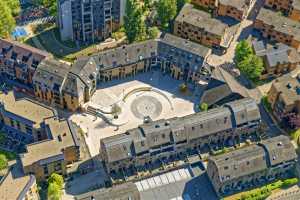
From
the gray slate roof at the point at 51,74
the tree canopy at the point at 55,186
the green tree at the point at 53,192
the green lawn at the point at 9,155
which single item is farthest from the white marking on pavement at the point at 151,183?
the gray slate roof at the point at 51,74

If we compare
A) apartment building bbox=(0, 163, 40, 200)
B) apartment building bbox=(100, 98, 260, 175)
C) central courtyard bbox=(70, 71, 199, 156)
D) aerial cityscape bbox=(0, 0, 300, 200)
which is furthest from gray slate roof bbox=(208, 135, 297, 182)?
apartment building bbox=(0, 163, 40, 200)

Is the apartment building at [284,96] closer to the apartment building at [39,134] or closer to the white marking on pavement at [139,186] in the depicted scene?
the white marking on pavement at [139,186]

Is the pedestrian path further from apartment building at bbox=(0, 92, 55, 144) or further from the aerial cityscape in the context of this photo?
apartment building at bbox=(0, 92, 55, 144)

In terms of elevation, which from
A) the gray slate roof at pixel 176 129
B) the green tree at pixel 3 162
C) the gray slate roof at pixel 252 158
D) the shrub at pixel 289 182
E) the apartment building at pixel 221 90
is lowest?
the shrub at pixel 289 182

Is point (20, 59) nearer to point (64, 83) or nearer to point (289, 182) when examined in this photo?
point (64, 83)

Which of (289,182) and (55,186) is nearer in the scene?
(55,186)

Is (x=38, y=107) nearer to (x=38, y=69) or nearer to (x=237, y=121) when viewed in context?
(x=38, y=69)

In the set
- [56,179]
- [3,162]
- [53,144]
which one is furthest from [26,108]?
[56,179]
